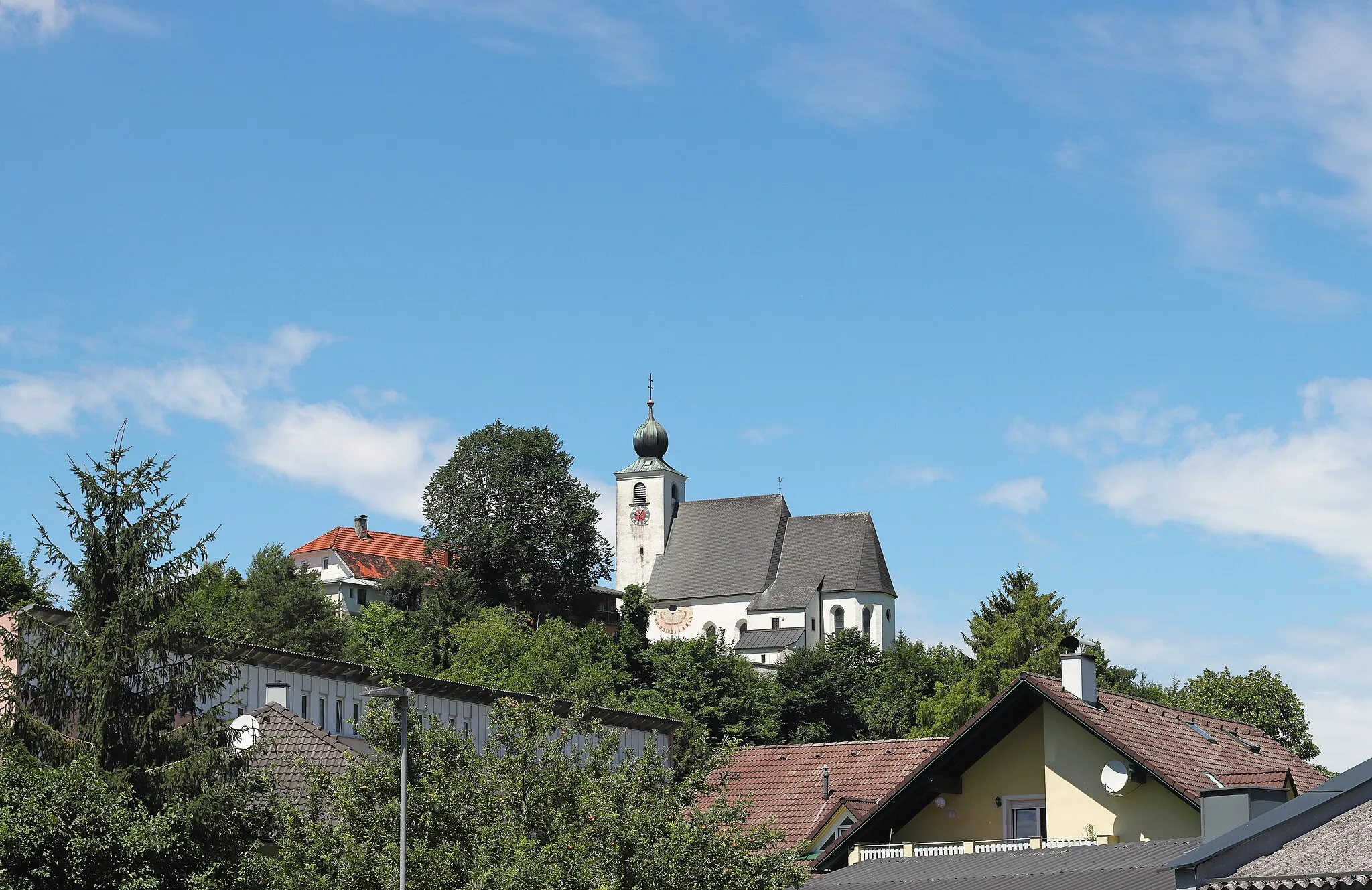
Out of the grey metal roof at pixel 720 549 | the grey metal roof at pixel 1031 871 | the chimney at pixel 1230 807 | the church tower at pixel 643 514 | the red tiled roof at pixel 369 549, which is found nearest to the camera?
the chimney at pixel 1230 807

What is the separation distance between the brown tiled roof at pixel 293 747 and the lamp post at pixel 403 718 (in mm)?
4526

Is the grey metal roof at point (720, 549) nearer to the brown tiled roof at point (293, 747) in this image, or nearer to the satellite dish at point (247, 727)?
the brown tiled roof at point (293, 747)

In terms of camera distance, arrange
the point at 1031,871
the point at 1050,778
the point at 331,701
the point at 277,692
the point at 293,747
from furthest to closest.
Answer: the point at 331,701
the point at 277,692
the point at 293,747
the point at 1050,778
the point at 1031,871

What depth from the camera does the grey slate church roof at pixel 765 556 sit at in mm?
130625

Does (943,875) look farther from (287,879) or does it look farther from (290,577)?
(290,577)

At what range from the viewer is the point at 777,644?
12812 cm

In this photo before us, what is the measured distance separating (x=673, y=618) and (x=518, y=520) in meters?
29.5

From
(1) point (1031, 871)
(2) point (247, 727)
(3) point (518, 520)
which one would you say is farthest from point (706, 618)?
(1) point (1031, 871)

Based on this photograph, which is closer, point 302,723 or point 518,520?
point 302,723

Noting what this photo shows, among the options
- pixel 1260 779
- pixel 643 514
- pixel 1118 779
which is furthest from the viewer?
pixel 643 514

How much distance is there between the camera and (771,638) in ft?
424

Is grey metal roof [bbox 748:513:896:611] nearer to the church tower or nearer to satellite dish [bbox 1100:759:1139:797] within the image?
the church tower

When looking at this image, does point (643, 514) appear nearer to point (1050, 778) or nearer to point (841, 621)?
point (841, 621)

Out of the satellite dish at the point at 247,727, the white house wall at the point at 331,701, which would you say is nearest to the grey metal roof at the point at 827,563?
the white house wall at the point at 331,701
